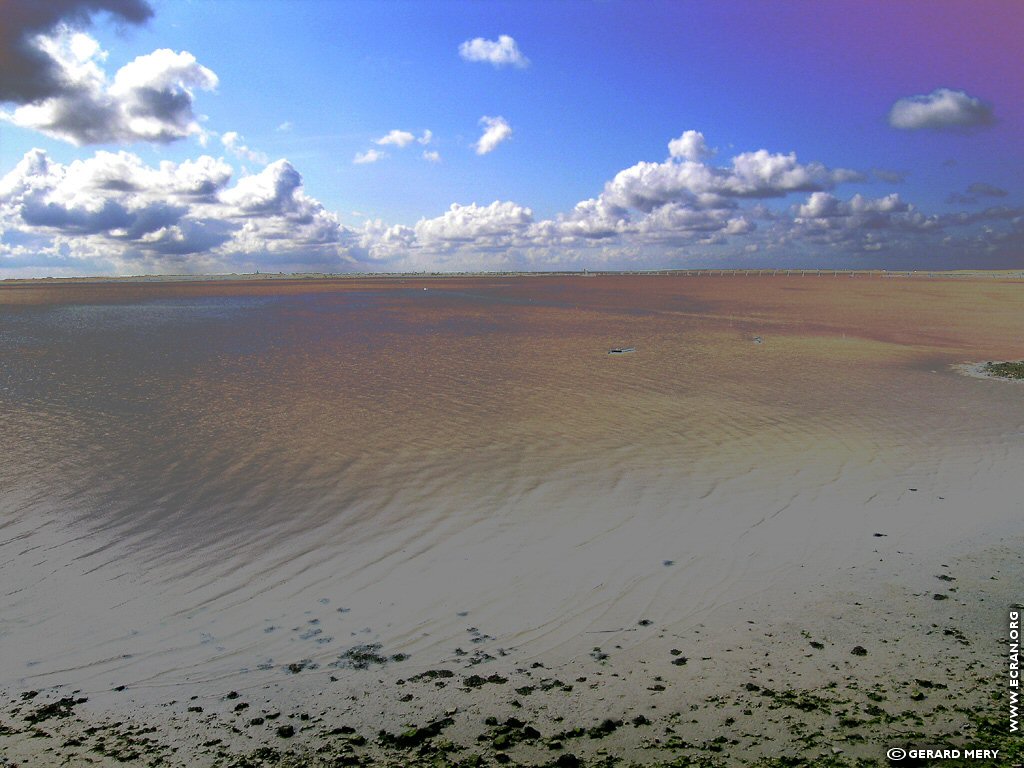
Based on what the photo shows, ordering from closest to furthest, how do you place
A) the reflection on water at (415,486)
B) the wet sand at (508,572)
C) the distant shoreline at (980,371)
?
the wet sand at (508,572) < the reflection on water at (415,486) < the distant shoreline at (980,371)

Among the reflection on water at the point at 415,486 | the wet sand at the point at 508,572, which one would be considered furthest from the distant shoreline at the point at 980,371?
the wet sand at the point at 508,572

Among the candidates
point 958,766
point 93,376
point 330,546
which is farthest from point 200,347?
point 958,766

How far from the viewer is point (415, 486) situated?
11.2 m

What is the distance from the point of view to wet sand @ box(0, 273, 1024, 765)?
5.11 m

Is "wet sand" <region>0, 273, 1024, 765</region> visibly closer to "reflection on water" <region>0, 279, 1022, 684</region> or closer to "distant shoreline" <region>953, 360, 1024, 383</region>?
"reflection on water" <region>0, 279, 1022, 684</region>

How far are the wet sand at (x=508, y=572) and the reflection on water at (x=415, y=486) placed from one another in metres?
0.06

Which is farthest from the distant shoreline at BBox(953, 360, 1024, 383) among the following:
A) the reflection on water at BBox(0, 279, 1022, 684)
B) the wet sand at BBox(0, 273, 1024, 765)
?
the wet sand at BBox(0, 273, 1024, 765)

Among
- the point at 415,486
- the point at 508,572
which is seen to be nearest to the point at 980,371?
the point at 415,486

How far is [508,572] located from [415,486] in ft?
12.1

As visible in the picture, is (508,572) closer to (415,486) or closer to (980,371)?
(415,486)

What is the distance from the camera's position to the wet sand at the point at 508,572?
16.8ft

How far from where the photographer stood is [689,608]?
22.7ft

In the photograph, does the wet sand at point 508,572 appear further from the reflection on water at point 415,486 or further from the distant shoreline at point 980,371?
the distant shoreline at point 980,371

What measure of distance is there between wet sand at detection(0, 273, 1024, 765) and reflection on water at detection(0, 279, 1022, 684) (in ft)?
0.20
